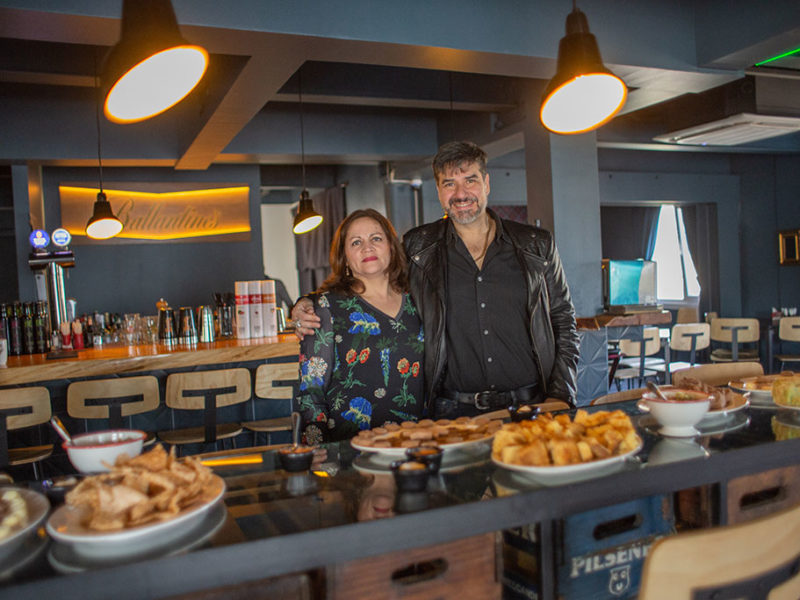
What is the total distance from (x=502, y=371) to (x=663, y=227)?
10.4 metres

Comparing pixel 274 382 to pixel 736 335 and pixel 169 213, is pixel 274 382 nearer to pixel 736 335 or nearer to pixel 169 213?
pixel 169 213

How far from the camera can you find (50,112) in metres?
6.26

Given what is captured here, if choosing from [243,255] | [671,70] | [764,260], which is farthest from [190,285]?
[764,260]

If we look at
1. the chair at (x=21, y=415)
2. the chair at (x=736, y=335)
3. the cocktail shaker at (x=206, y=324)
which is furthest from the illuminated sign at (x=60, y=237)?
the chair at (x=736, y=335)

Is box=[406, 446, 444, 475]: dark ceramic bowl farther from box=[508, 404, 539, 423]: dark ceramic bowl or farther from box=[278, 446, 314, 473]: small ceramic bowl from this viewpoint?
box=[508, 404, 539, 423]: dark ceramic bowl

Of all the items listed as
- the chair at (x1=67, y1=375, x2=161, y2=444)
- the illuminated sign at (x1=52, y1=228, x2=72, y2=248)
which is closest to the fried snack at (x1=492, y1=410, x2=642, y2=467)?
the chair at (x1=67, y1=375, x2=161, y2=444)

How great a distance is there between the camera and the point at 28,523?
103 cm

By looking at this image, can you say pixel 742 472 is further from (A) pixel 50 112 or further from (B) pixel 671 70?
(A) pixel 50 112

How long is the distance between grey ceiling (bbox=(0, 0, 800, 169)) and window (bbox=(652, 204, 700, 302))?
324 centimetres

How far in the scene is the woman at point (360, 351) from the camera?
210 centimetres

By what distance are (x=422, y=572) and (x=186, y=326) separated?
401 centimetres

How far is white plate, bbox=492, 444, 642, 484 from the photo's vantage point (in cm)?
118

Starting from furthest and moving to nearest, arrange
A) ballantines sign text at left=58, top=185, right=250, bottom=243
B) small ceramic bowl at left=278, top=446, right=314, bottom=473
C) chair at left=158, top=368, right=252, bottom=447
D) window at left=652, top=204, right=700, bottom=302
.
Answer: window at left=652, top=204, right=700, bottom=302, ballantines sign text at left=58, top=185, right=250, bottom=243, chair at left=158, top=368, right=252, bottom=447, small ceramic bowl at left=278, top=446, right=314, bottom=473

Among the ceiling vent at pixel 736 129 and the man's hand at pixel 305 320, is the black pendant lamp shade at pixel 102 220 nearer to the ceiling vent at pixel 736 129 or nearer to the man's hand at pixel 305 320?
the man's hand at pixel 305 320
